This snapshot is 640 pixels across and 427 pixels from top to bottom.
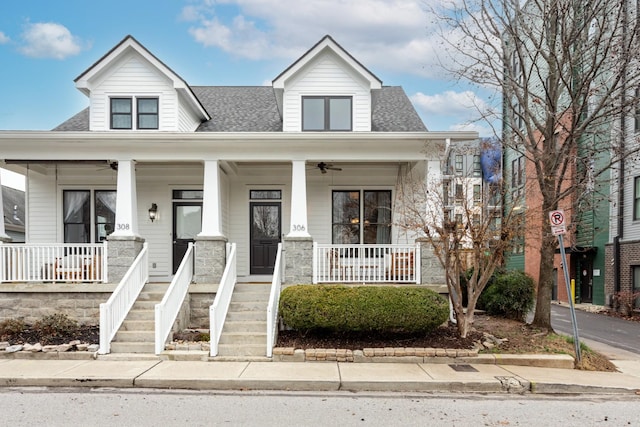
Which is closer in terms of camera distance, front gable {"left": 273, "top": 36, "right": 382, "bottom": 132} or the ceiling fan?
front gable {"left": 273, "top": 36, "right": 382, "bottom": 132}

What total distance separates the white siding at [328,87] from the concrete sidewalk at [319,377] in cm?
640

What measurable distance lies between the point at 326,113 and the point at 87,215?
7213 millimetres

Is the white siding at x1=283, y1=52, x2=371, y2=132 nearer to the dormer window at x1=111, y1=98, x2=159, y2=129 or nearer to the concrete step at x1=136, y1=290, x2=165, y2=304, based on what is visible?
the dormer window at x1=111, y1=98, x2=159, y2=129

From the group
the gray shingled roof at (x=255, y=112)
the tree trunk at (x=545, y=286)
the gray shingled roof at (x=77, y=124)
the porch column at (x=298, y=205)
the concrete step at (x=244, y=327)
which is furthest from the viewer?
the gray shingled roof at (x=255, y=112)

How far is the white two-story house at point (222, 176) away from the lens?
9836 mm

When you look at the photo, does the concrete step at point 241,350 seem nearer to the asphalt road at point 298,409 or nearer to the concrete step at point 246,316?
the concrete step at point 246,316

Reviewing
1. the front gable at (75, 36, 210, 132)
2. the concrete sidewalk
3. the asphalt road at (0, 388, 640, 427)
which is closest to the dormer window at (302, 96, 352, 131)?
the front gable at (75, 36, 210, 132)

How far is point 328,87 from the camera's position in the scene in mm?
11422

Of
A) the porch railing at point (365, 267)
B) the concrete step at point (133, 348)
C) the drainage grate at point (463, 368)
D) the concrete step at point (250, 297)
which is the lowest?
the drainage grate at point (463, 368)

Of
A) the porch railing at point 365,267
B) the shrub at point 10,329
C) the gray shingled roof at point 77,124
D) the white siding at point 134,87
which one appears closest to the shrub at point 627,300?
the porch railing at point 365,267

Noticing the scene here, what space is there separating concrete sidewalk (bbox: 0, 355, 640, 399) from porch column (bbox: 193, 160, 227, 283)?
2758mm

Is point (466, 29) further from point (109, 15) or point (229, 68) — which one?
point (229, 68)

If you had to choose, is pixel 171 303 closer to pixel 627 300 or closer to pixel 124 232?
pixel 124 232

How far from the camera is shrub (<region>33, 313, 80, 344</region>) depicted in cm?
864
